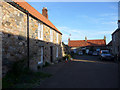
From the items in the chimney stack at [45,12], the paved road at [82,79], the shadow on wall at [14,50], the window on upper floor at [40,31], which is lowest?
the paved road at [82,79]

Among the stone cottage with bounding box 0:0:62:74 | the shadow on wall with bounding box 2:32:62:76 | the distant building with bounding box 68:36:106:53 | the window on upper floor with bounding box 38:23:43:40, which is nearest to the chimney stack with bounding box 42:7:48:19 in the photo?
the window on upper floor with bounding box 38:23:43:40

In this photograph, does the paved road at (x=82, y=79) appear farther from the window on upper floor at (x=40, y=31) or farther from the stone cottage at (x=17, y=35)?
the window on upper floor at (x=40, y=31)

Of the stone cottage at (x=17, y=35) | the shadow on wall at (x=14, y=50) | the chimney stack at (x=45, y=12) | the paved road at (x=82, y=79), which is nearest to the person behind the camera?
the paved road at (x=82, y=79)

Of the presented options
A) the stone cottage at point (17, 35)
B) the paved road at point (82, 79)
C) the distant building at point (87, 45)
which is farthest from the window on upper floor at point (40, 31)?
the distant building at point (87, 45)

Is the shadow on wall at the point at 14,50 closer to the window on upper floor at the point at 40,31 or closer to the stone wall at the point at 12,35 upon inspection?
the stone wall at the point at 12,35

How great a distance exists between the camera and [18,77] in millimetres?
5887


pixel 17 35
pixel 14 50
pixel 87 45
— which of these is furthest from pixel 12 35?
pixel 87 45

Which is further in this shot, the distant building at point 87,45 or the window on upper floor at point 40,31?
the distant building at point 87,45

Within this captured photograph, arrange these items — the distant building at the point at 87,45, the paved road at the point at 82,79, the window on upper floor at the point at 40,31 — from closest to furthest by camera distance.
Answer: the paved road at the point at 82,79 < the window on upper floor at the point at 40,31 < the distant building at the point at 87,45

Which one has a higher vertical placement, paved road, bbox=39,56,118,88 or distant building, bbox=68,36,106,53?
distant building, bbox=68,36,106,53

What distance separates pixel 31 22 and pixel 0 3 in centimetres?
330

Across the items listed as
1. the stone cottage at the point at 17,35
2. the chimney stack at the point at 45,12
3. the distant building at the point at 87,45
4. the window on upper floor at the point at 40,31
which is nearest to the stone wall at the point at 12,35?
the stone cottage at the point at 17,35

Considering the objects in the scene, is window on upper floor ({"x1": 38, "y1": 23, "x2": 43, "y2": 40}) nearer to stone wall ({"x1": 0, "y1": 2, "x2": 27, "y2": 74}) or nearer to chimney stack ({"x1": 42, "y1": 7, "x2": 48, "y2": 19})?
stone wall ({"x1": 0, "y1": 2, "x2": 27, "y2": 74})

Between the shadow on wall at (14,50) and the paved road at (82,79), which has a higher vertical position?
the shadow on wall at (14,50)
